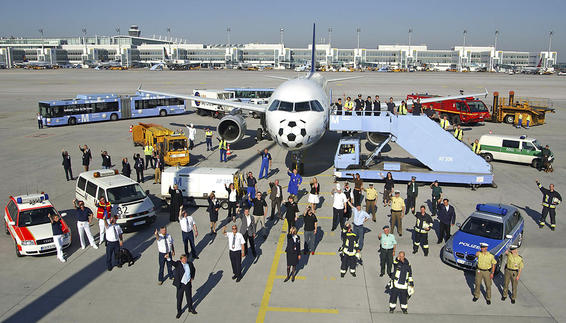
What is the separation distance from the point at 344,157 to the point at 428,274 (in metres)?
10.5

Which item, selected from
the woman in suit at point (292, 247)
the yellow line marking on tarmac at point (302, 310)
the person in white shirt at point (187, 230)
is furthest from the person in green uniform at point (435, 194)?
the person in white shirt at point (187, 230)

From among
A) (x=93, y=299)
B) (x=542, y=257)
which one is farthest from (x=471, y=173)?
(x=93, y=299)

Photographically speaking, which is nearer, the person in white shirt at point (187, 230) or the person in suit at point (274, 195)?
the person in white shirt at point (187, 230)

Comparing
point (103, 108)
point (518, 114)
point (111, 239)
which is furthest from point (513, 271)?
point (103, 108)

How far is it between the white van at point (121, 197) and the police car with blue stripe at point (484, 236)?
36.3 feet

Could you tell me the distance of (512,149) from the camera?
2636 centimetres

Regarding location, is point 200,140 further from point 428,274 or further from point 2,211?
point 428,274

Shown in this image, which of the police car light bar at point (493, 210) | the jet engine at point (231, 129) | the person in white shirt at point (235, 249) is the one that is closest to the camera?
the person in white shirt at point (235, 249)

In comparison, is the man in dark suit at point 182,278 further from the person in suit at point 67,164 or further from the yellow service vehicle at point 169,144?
the yellow service vehicle at point 169,144

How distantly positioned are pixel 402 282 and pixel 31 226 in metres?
12.2

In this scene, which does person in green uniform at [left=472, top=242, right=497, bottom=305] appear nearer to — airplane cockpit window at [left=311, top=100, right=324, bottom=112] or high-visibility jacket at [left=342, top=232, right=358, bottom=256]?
high-visibility jacket at [left=342, top=232, right=358, bottom=256]

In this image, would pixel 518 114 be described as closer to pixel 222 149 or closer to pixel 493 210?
pixel 222 149

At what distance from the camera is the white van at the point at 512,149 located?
25891 millimetres

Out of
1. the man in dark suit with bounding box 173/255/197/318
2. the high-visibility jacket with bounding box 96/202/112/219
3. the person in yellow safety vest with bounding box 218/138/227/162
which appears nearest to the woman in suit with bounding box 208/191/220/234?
the high-visibility jacket with bounding box 96/202/112/219
